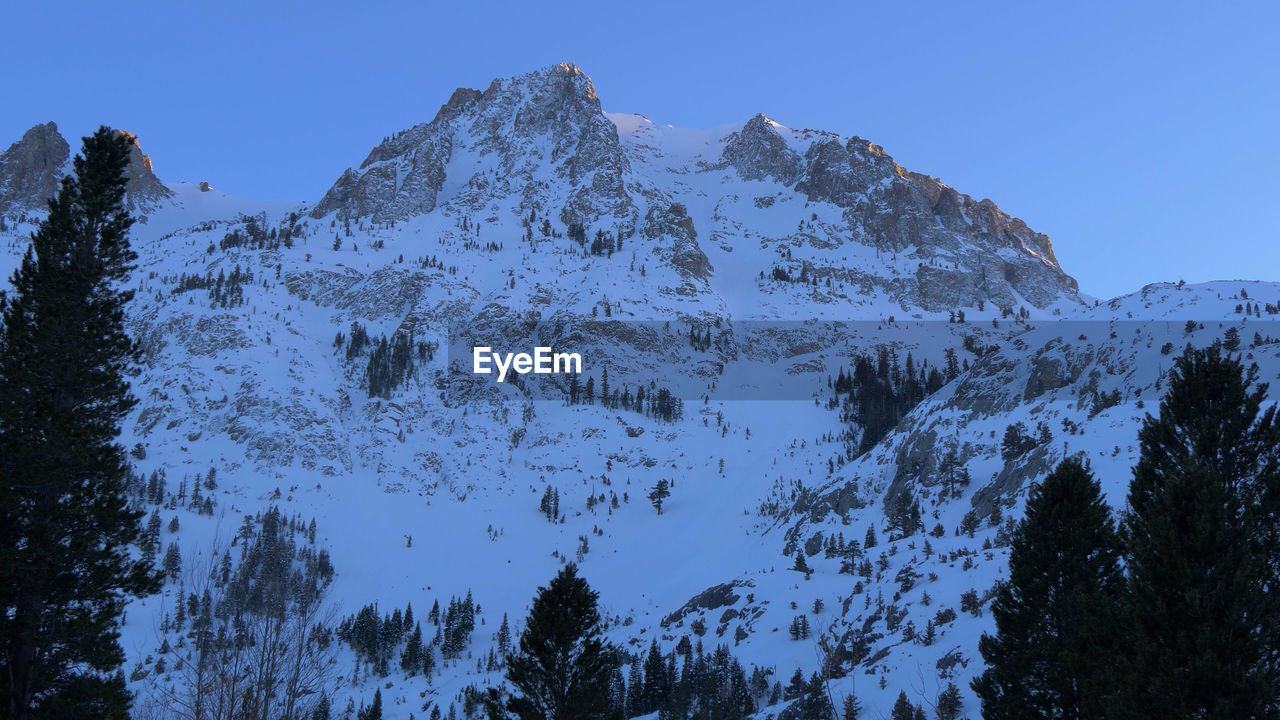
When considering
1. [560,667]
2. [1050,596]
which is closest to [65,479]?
[560,667]

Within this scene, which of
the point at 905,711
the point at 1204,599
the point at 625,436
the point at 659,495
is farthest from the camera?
the point at 625,436

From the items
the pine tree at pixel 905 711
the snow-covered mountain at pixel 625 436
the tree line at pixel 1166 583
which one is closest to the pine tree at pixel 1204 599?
the tree line at pixel 1166 583

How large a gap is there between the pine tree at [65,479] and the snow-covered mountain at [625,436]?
19.3 meters

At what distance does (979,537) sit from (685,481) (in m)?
67.5

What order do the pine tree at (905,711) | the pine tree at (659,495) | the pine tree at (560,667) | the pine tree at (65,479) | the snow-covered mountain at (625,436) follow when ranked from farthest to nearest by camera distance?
the pine tree at (659,495) < the snow-covered mountain at (625,436) < the pine tree at (905,711) < the pine tree at (560,667) < the pine tree at (65,479)

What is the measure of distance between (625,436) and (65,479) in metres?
108

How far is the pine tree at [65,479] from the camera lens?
17.8 metres

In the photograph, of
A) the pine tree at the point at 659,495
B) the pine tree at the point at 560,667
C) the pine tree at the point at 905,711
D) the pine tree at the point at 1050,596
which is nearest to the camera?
the pine tree at the point at 1050,596

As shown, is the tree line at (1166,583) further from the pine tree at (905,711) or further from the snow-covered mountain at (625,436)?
the snow-covered mountain at (625,436)

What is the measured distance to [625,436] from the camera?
412ft

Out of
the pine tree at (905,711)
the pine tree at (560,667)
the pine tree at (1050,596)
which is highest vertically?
the pine tree at (1050,596)

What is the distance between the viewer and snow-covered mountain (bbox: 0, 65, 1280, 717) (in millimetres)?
46500

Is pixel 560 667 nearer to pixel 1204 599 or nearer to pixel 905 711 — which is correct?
pixel 905 711

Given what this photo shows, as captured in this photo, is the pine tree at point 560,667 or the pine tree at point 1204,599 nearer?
the pine tree at point 1204,599
